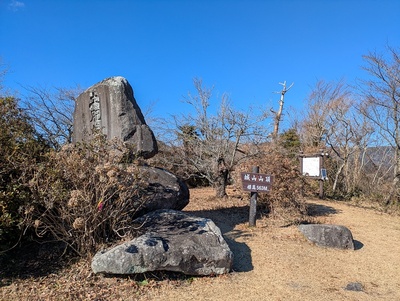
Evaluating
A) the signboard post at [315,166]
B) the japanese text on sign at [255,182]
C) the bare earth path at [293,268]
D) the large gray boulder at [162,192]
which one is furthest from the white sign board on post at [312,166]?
the large gray boulder at [162,192]

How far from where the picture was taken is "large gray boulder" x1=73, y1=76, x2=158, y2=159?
228 inches

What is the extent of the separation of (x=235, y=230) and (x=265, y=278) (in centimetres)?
207

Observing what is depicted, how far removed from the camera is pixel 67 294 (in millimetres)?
3387

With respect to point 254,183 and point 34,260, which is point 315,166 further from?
point 34,260

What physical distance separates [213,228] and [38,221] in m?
2.29

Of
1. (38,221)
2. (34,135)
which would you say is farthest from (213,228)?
(34,135)

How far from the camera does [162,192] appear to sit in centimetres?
554

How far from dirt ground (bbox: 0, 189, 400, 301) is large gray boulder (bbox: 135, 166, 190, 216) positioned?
1126 millimetres

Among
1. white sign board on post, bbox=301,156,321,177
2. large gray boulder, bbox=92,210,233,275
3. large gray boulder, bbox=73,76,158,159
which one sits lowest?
large gray boulder, bbox=92,210,233,275

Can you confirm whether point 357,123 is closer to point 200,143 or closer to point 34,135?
point 200,143

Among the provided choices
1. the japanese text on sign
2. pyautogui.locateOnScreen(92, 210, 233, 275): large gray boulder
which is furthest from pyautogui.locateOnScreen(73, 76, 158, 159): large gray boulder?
the japanese text on sign

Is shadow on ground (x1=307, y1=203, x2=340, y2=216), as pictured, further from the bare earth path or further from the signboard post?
the signboard post

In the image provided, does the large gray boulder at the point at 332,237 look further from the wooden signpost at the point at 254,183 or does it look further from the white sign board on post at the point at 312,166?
the white sign board on post at the point at 312,166

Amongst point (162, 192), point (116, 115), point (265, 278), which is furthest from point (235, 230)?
point (116, 115)
